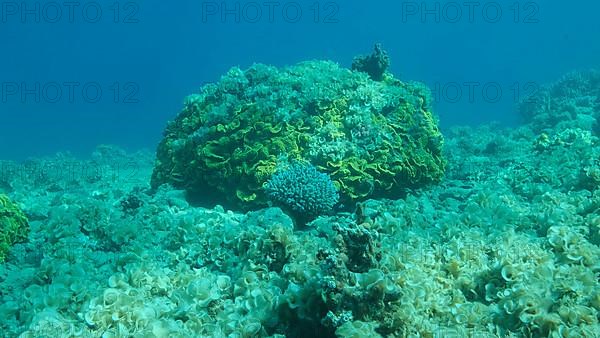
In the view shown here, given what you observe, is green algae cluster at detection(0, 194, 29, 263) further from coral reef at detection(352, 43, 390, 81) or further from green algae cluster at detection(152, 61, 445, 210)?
coral reef at detection(352, 43, 390, 81)

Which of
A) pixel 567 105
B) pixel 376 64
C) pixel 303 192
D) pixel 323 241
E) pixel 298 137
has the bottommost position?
pixel 323 241

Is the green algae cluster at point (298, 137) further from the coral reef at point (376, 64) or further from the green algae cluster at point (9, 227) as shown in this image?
the green algae cluster at point (9, 227)

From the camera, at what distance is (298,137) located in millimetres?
8953

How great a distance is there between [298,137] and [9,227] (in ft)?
16.7

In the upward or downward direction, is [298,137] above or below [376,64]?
below

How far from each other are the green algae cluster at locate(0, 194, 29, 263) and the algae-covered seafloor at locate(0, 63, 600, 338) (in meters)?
0.09

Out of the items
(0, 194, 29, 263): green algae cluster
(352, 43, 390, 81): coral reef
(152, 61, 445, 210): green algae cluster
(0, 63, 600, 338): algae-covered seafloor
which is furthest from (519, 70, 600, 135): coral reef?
(0, 194, 29, 263): green algae cluster

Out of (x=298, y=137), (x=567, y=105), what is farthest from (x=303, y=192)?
(x=567, y=105)

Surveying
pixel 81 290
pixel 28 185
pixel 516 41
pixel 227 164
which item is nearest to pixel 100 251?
pixel 81 290

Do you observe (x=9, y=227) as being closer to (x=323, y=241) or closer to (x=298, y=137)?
(x=323, y=241)

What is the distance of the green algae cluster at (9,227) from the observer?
6742mm

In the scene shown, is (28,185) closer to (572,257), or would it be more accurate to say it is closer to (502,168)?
(502,168)

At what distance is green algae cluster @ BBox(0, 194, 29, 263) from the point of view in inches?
265

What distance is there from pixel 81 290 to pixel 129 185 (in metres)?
8.93
